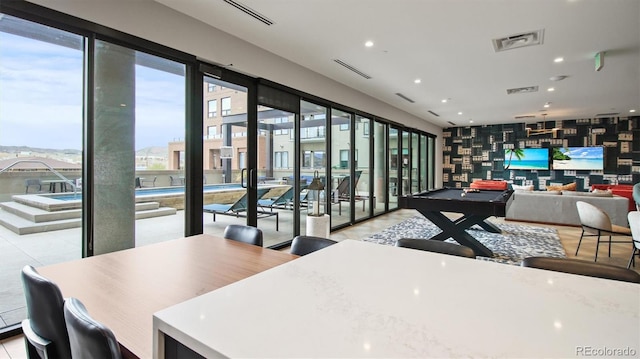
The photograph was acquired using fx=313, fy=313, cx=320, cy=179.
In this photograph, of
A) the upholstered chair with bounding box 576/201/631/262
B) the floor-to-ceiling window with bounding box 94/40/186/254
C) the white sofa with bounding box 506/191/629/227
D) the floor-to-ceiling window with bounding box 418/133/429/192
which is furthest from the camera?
the floor-to-ceiling window with bounding box 418/133/429/192

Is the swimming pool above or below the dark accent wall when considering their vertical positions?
below

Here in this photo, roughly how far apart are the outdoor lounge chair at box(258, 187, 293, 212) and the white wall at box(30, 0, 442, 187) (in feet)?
5.57

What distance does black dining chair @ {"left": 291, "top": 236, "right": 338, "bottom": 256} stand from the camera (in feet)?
6.24

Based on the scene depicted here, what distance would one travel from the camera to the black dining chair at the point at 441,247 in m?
1.72

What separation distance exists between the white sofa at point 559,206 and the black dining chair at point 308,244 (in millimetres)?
5726

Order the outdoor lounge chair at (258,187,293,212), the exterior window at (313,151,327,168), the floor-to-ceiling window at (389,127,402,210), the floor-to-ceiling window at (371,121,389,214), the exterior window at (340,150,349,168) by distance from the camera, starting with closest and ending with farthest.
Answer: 1. the outdoor lounge chair at (258,187,293,212)
2. the exterior window at (313,151,327,168)
3. the exterior window at (340,150,349,168)
4. the floor-to-ceiling window at (371,121,389,214)
5. the floor-to-ceiling window at (389,127,402,210)

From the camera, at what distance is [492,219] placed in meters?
7.43

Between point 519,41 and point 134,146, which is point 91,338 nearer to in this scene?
point 134,146

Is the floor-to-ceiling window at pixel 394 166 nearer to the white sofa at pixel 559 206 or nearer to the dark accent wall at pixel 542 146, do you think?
the white sofa at pixel 559 206

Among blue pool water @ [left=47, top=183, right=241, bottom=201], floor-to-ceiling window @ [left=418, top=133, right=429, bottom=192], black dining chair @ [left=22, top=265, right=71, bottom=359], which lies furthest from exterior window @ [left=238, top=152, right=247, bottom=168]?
floor-to-ceiling window @ [left=418, top=133, right=429, bottom=192]

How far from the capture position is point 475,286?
972 millimetres

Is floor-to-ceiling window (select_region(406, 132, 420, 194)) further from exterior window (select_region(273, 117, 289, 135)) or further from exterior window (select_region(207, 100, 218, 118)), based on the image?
exterior window (select_region(207, 100, 218, 118))

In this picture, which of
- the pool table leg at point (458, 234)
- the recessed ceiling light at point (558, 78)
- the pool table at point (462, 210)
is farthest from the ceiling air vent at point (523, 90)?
the pool table leg at point (458, 234)

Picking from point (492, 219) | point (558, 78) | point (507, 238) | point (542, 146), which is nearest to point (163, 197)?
point (507, 238)
